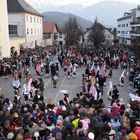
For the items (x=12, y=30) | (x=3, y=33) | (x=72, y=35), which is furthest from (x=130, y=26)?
(x=3, y=33)

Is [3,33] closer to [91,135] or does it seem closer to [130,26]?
[91,135]

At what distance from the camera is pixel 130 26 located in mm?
92312

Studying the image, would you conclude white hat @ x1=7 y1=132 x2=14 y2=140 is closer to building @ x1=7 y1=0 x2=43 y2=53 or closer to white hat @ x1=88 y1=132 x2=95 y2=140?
white hat @ x1=88 y1=132 x2=95 y2=140

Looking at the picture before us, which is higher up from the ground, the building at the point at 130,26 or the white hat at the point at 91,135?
the building at the point at 130,26

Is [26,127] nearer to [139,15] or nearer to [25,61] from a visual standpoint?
[25,61]

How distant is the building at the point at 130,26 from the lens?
81519 mm

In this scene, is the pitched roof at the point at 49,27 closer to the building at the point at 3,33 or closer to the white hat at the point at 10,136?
the building at the point at 3,33

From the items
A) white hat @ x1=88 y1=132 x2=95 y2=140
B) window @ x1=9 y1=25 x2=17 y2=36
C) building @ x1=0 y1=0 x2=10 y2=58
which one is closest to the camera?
white hat @ x1=88 y1=132 x2=95 y2=140

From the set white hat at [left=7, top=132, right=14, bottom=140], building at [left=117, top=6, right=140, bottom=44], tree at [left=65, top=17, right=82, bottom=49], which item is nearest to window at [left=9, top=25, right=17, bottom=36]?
tree at [left=65, top=17, right=82, bottom=49]

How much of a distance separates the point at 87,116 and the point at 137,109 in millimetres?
2480

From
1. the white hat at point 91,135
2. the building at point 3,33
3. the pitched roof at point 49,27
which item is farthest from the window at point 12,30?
the white hat at point 91,135

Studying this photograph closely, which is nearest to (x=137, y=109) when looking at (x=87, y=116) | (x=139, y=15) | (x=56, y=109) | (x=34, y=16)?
(x=87, y=116)

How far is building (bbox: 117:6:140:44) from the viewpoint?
3209 inches

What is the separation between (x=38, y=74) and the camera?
2858 centimetres
